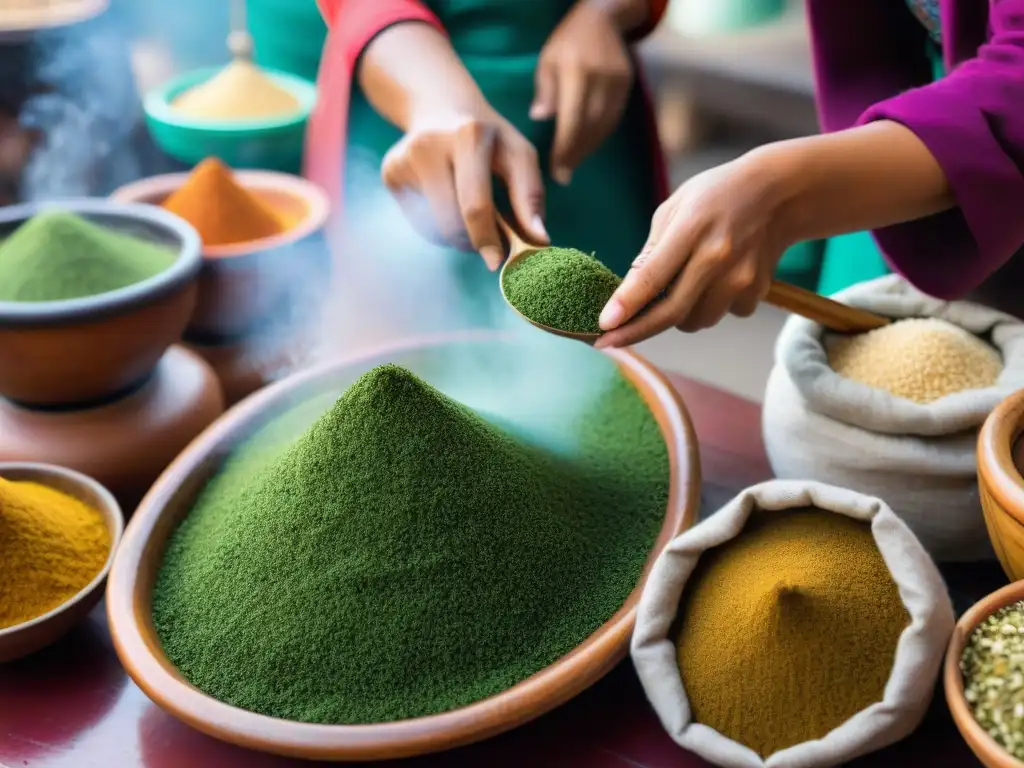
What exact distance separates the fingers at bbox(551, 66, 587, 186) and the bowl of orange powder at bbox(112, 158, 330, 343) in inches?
12.2

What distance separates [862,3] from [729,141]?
2294 millimetres

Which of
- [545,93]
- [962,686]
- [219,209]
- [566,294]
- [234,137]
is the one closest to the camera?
[962,686]

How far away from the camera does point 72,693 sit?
0.80 meters

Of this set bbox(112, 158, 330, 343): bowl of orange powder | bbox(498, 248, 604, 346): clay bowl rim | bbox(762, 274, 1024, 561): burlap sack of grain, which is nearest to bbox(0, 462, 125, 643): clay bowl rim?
bbox(112, 158, 330, 343): bowl of orange powder

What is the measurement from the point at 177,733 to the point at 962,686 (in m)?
0.57

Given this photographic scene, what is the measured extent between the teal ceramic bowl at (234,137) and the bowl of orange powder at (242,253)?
571mm

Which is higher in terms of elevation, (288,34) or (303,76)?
(288,34)

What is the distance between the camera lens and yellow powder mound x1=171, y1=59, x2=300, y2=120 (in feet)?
6.20

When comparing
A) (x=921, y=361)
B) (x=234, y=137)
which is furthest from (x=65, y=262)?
(x=234, y=137)

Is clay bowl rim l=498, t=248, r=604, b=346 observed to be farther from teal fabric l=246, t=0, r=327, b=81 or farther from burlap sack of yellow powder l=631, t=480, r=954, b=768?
teal fabric l=246, t=0, r=327, b=81

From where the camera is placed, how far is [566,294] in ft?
2.86

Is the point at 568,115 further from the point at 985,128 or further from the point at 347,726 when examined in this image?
the point at 347,726

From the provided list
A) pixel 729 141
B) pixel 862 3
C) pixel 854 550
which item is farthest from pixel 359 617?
pixel 729 141

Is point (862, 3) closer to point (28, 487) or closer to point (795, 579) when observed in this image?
point (795, 579)
